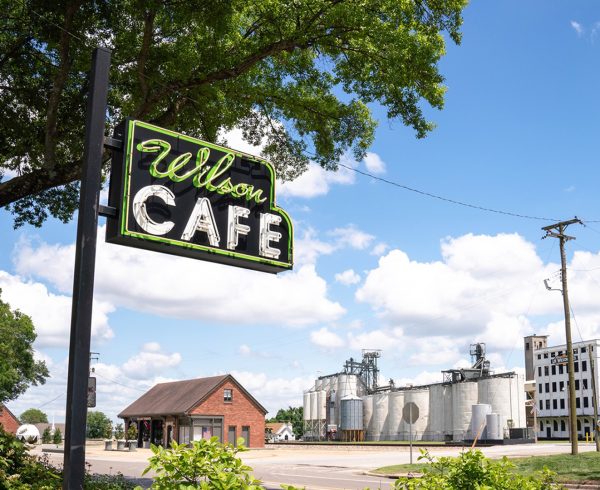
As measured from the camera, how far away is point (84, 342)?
630 cm

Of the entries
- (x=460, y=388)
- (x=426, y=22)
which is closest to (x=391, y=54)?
(x=426, y=22)

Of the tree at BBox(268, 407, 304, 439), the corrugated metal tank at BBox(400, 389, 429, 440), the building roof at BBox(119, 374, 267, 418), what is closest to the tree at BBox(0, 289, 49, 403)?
the building roof at BBox(119, 374, 267, 418)

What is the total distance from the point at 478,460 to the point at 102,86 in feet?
17.9

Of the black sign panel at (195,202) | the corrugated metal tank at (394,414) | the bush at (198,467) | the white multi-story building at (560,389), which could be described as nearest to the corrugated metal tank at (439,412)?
the corrugated metal tank at (394,414)

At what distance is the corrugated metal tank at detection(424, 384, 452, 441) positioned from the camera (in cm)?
8462

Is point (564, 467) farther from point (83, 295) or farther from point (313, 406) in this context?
point (313, 406)

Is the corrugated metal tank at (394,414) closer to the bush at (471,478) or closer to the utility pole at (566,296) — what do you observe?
the utility pole at (566,296)

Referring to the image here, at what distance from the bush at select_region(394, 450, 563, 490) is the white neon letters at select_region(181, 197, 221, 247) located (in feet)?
11.3

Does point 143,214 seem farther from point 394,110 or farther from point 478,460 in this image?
point 394,110

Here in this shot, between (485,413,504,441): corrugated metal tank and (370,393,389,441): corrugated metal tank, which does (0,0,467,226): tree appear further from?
(370,393,389,441): corrugated metal tank

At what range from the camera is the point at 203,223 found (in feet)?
25.9

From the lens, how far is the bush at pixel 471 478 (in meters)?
6.05

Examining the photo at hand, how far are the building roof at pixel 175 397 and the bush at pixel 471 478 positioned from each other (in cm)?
5085

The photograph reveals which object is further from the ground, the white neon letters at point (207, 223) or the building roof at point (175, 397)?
the white neon letters at point (207, 223)
